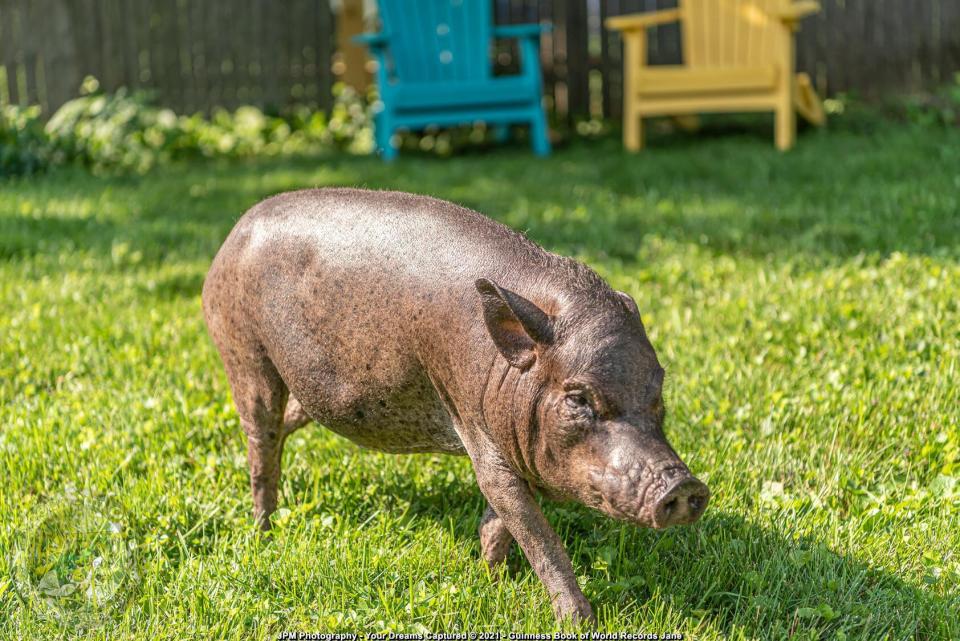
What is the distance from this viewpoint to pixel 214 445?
3379 millimetres

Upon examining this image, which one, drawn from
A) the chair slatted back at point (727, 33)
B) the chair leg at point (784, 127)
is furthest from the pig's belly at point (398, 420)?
the chair slatted back at point (727, 33)

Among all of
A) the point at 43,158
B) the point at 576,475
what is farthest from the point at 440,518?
the point at 43,158

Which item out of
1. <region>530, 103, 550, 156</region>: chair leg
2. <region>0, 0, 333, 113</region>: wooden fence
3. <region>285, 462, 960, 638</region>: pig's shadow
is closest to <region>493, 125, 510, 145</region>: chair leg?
<region>530, 103, 550, 156</region>: chair leg

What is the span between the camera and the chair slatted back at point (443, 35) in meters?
9.37

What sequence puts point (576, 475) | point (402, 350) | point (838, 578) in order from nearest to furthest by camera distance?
point (576, 475) → point (402, 350) → point (838, 578)

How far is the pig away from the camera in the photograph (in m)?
2.07

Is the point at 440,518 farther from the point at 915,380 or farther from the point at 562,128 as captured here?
the point at 562,128

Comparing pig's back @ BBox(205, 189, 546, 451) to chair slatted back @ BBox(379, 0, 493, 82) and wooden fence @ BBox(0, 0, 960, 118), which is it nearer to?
chair slatted back @ BBox(379, 0, 493, 82)

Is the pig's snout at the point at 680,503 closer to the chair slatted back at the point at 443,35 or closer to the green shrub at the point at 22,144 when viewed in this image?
the green shrub at the point at 22,144

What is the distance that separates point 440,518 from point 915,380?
65.2 inches

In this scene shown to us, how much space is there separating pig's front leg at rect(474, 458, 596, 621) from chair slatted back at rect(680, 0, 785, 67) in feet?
24.1

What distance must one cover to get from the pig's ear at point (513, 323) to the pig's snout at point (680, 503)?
→ 362 mm

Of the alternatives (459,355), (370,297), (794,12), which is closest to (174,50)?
(794,12)

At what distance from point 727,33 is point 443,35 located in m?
2.40
